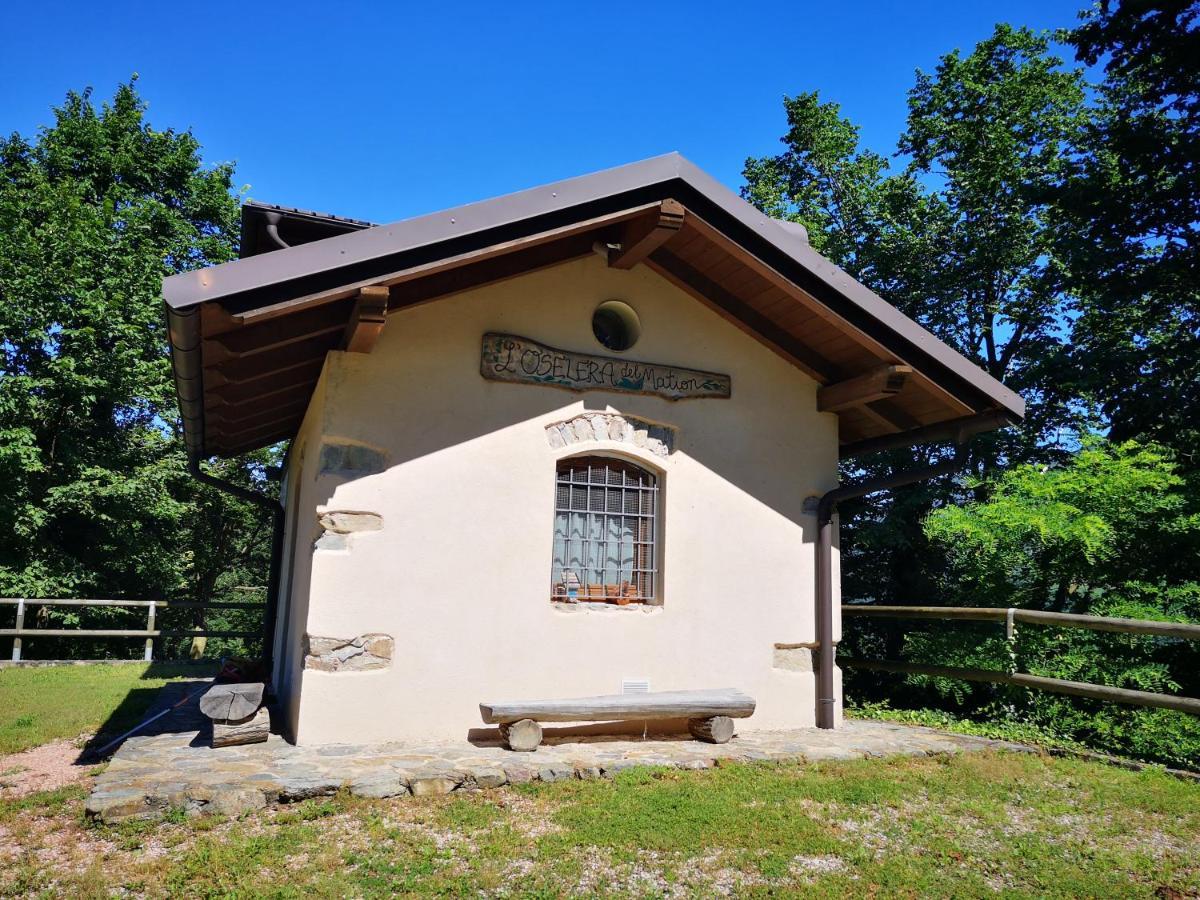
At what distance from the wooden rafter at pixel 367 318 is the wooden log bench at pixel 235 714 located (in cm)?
246

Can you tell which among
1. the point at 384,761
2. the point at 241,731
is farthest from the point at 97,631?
the point at 384,761

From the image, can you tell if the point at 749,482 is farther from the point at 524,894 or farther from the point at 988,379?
the point at 524,894

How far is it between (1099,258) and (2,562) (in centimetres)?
1851

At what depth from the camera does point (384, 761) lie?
5172mm

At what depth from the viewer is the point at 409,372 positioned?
619cm

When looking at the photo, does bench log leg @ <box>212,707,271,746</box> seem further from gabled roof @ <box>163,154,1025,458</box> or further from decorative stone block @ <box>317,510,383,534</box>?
gabled roof @ <box>163,154,1025,458</box>

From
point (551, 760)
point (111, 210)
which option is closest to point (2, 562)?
point (111, 210)

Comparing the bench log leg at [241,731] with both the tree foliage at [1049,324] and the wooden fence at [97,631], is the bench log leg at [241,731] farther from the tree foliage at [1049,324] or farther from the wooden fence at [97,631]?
the wooden fence at [97,631]

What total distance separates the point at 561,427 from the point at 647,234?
163cm

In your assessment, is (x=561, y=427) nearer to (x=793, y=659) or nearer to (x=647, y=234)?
(x=647, y=234)

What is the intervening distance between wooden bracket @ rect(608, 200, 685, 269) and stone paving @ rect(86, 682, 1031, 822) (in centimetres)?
375

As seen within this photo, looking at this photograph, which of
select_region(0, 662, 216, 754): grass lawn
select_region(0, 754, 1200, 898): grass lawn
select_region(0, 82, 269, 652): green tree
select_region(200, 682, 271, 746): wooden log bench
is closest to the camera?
select_region(0, 754, 1200, 898): grass lawn

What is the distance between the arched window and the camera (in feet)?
21.8

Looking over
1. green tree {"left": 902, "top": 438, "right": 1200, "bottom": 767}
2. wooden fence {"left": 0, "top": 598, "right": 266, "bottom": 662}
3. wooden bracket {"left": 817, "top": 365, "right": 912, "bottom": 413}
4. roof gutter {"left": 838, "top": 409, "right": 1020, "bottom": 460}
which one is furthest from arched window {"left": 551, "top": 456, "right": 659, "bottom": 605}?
wooden fence {"left": 0, "top": 598, "right": 266, "bottom": 662}
